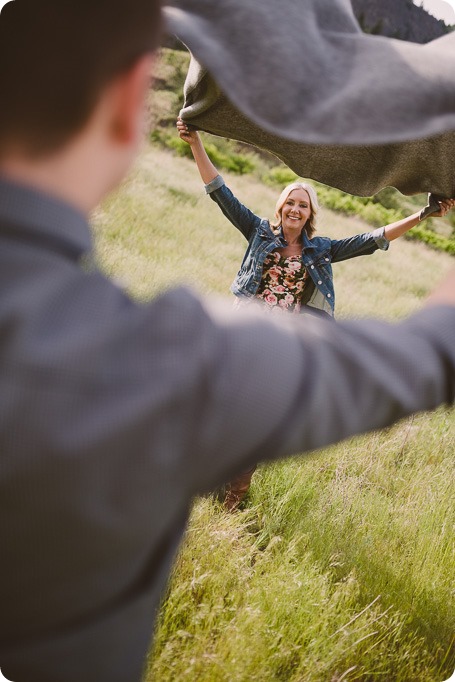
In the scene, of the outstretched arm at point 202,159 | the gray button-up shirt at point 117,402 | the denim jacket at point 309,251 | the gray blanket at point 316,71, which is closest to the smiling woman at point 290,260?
the denim jacket at point 309,251

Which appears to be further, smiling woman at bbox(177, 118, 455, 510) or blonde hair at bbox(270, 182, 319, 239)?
blonde hair at bbox(270, 182, 319, 239)

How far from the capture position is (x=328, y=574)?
269 cm

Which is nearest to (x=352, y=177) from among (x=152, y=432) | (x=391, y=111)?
(x=391, y=111)

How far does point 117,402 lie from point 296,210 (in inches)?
138

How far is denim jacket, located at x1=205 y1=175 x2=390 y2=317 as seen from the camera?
3775mm

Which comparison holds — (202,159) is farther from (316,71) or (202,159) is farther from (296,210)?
(316,71)

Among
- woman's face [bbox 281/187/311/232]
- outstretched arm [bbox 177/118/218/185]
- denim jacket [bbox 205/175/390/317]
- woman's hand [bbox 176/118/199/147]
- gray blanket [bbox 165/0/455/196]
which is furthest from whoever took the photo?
woman's face [bbox 281/187/311/232]

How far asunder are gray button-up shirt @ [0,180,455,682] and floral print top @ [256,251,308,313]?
10.3 feet

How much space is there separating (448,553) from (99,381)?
9.43ft

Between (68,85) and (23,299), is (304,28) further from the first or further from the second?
(23,299)

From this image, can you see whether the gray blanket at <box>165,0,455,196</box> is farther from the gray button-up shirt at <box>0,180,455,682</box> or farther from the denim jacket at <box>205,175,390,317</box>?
Result: the denim jacket at <box>205,175,390,317</box>

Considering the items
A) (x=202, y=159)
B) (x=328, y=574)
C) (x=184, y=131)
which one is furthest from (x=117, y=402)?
(x=202, y=159)

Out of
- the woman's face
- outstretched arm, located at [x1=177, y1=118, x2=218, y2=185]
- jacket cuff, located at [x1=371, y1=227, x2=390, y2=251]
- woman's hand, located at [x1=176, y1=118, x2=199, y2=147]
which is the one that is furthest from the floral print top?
woman's hand, located at [x1=176, y1=118, x2=199, y2=147]

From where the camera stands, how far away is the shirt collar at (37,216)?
570 mm
